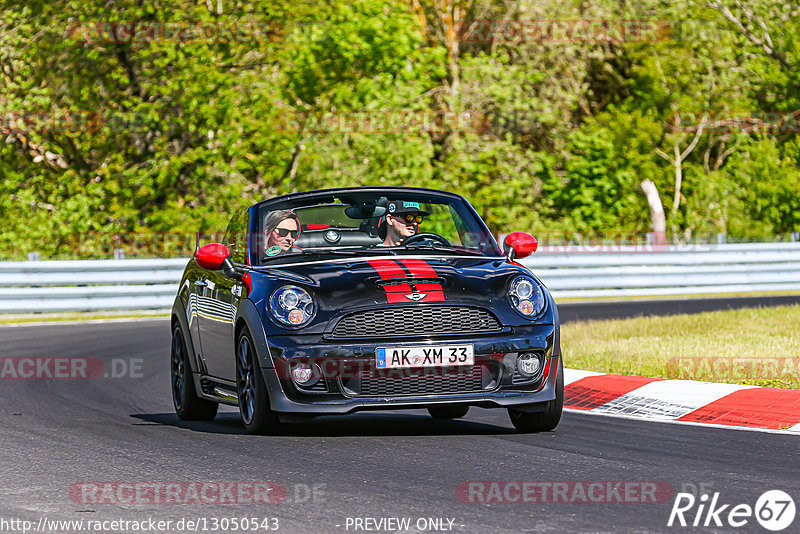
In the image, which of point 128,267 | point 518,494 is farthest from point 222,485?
point 128,267

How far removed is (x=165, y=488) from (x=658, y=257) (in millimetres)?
20099

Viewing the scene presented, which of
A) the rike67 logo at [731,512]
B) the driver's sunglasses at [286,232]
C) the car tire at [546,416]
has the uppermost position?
the driver's sunglasses at [286,232]

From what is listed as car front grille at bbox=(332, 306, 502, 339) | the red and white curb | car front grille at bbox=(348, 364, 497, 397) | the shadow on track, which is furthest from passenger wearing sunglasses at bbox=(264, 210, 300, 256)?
the red and white curb

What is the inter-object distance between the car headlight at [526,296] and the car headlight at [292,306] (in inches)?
44.9

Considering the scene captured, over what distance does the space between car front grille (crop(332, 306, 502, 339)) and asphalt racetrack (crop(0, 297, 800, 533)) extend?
24.3 inches

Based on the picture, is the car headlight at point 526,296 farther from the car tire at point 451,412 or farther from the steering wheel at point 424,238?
the car tire at point 451,412

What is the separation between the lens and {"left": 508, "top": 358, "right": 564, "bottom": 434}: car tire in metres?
7.88

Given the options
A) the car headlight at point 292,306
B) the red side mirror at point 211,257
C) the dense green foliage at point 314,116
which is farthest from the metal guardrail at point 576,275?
the car headlight at point 292,306

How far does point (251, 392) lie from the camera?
787 cm

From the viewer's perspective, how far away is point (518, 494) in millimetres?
5793

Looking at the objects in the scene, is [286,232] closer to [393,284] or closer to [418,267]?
[418,267]

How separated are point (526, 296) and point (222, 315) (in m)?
1.93

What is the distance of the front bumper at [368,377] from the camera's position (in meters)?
7.39

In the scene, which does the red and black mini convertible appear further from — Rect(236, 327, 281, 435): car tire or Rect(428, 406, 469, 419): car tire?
Rect(428, 406, 469, 419): car tire
